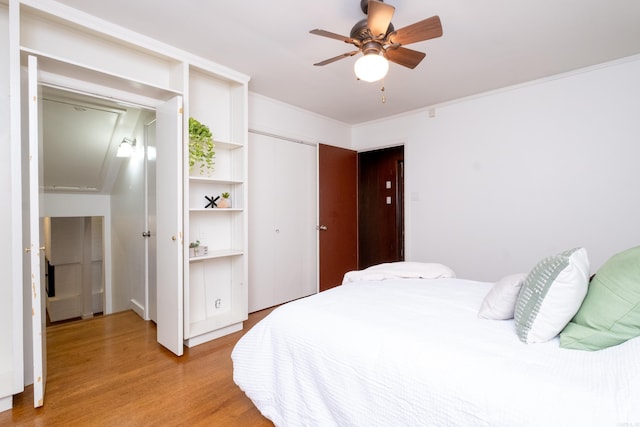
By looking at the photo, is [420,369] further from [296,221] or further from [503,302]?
[296,221]

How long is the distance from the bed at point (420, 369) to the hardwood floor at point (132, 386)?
0.36 m

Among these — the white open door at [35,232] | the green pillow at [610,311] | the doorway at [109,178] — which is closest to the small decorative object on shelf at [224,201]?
the doorway at [109,178]

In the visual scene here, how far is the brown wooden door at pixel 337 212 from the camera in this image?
156 inches

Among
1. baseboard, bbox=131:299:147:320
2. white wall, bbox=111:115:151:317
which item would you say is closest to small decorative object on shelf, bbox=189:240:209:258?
white wall, bbox=111:115:151:317

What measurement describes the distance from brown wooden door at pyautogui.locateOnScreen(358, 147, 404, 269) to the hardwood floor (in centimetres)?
281

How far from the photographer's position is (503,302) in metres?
1.42

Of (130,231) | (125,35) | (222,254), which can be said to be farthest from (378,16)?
(130,231)

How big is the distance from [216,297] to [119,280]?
182 cm

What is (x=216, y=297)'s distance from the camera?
2.95m

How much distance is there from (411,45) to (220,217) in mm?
2240

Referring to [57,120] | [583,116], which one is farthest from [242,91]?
[583,116]

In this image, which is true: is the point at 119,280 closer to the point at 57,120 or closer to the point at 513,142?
the point at 57,120

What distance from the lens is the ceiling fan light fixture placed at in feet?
5.74

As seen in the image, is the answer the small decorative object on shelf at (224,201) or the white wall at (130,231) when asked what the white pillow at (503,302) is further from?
the white wall at (130,231)
